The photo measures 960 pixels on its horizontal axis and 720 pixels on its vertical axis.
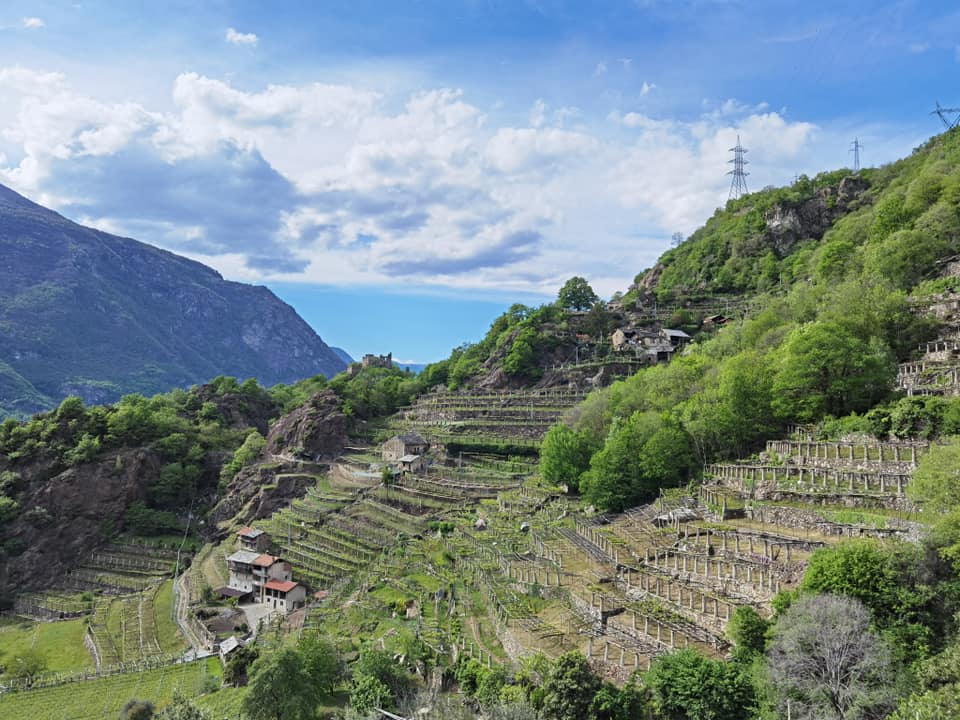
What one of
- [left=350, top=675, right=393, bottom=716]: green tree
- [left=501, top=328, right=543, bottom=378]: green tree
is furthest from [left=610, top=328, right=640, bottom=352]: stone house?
[left=350, top=675, right=393, bottom=716]: green tree

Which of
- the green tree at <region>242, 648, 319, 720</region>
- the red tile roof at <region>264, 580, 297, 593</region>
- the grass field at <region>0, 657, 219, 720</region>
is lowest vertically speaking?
the grass field at <region>0, 657, 219, 720</region>

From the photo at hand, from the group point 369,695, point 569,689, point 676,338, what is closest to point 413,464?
point 369,695

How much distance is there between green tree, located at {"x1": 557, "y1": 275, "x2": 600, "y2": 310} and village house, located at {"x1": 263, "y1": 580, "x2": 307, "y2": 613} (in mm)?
68003

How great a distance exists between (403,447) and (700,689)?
50.5m

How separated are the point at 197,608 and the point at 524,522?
1055 inches

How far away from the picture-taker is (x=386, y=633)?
3195cm

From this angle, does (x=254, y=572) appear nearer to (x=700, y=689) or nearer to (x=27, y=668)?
(x=27, y=668)

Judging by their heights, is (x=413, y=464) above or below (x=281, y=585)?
above

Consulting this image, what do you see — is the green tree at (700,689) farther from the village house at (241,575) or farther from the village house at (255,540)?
the village house at (255,540)

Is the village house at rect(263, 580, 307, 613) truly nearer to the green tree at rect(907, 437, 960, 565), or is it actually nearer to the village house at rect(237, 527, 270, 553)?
the village house at rect(237, 527, 270, 553)

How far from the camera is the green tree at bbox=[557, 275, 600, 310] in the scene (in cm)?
10238

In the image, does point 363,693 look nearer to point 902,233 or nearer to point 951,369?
point 951,369

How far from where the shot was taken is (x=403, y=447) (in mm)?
66062

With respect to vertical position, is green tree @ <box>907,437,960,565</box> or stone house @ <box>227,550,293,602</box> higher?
green tree @ <box>907,437,960,565</box>
